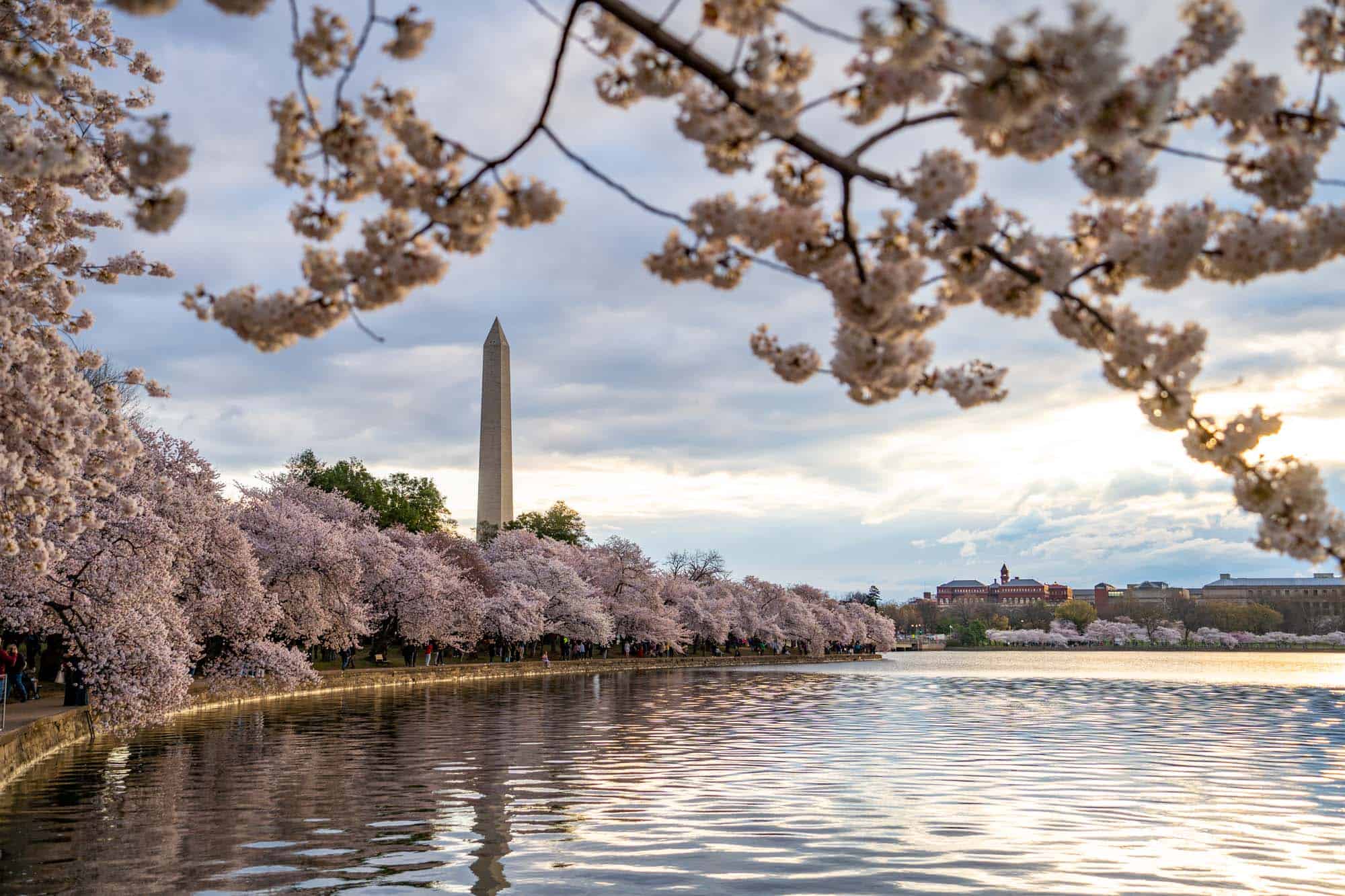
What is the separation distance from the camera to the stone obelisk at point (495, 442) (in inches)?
3420

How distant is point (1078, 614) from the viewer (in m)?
191

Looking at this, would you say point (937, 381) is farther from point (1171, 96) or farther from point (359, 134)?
point (359, 134)

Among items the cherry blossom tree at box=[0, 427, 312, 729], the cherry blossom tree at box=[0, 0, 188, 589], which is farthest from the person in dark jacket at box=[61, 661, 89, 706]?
the cherry blossom tree at box=[0, 0, 188, 589]

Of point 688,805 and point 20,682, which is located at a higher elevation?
point 20,682

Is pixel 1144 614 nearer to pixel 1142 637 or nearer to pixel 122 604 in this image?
pixel 1142 637

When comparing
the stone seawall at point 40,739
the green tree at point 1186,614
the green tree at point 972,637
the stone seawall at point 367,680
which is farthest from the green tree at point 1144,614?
the stone seawall at point 40,739

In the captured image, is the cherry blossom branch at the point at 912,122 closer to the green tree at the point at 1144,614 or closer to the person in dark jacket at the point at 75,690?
the person in dark jacket at the point at 75,690

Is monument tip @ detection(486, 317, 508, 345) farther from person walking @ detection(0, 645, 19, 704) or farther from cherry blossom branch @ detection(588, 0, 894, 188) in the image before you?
cherry blossom branch @ detection(588, 0, 894, 188)

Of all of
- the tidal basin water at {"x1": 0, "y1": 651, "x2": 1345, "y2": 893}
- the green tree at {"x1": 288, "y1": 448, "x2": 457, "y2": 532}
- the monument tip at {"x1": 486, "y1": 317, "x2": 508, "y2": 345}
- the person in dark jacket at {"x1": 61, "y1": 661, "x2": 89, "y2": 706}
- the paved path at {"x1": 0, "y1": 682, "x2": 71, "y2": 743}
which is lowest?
the tidal basin water at {"x1": 0, "y1": 651, "x2": 1345, "y2": 893}

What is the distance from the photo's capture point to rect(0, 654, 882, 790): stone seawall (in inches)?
792

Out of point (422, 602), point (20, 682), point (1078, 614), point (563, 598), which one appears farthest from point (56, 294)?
point (1078, 614)

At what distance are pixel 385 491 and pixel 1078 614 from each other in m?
138

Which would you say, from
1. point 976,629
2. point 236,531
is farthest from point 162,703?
point 976,629

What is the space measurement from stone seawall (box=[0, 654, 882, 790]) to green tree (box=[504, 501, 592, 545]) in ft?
73.0
